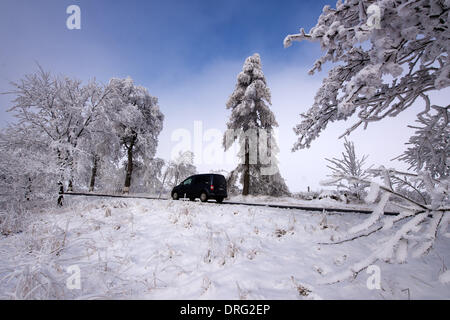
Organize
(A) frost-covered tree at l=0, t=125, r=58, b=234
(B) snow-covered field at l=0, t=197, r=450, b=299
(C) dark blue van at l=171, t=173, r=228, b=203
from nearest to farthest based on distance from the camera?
(B) snow-covered field at l=0, t=197, r=450, b=299, (A) frost-covered tree at l=0, t=125, r=58, b=234, (C) dark blue van at l=171, t=173, r=228, b=203

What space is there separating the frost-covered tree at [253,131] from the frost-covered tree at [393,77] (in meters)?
12.2

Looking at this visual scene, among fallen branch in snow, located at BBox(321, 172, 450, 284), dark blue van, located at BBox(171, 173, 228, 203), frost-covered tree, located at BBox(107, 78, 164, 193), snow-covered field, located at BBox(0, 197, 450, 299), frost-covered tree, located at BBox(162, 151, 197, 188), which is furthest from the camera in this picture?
frost-covered tree, located at BBox(162, 151, 197, 188)

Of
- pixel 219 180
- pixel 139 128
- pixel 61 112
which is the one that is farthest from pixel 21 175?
pixel 139 128

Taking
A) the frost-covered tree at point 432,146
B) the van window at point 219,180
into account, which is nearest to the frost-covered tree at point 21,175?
the van window at point 219,180

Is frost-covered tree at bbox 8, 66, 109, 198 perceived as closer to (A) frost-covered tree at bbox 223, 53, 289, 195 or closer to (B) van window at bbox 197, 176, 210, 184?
(B) van window at bbox 197, 176, 210, 184

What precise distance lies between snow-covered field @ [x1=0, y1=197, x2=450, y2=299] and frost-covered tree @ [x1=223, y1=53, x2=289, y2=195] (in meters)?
11.6

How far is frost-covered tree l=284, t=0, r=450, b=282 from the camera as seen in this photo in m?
1.60

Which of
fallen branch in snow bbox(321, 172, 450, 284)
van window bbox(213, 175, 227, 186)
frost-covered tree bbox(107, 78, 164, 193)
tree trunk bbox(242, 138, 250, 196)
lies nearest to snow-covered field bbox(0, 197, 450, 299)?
fallen branch in snow bbox(321, 172, 450, 284)

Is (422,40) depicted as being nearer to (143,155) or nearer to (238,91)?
(238,91)

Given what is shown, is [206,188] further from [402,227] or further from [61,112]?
[402,227]

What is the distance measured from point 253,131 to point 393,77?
14902 mm

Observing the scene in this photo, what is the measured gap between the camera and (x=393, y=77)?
7.11 ft
